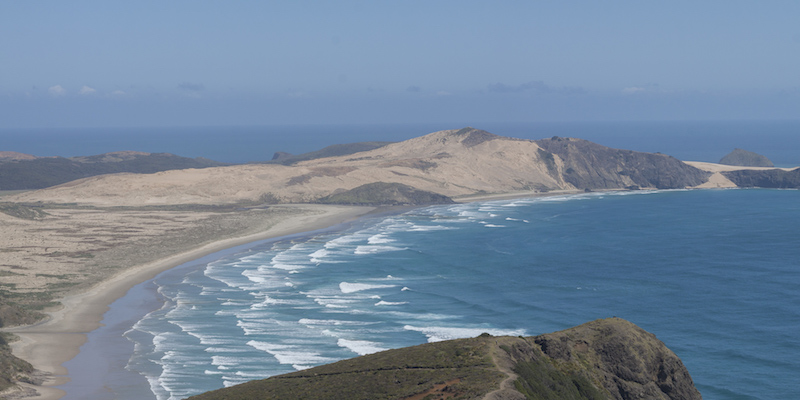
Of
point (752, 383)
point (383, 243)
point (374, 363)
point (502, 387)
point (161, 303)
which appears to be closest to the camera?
point (502, 387)

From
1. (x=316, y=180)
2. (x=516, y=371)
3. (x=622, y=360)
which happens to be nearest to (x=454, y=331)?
(x=622, y=360)

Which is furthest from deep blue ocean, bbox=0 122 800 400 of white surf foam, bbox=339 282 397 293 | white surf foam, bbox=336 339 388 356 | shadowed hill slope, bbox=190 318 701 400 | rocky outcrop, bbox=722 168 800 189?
rocky outcrop, bbox=722 168 800 189

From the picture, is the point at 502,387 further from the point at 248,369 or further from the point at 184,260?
the point at 184,260

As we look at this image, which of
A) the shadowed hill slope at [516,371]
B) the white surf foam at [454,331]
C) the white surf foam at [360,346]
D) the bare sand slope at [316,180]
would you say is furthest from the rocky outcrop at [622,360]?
the bare sand slope at [316,180]

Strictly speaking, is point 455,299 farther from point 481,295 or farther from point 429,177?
point 429,177

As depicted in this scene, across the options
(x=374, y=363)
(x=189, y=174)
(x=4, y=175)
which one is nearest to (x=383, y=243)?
(x=374, y=363)

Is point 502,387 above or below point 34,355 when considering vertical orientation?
above

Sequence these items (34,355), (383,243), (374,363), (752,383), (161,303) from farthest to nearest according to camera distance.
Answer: (383,243), (161,303), (34,355), (752,383), (374,363)
